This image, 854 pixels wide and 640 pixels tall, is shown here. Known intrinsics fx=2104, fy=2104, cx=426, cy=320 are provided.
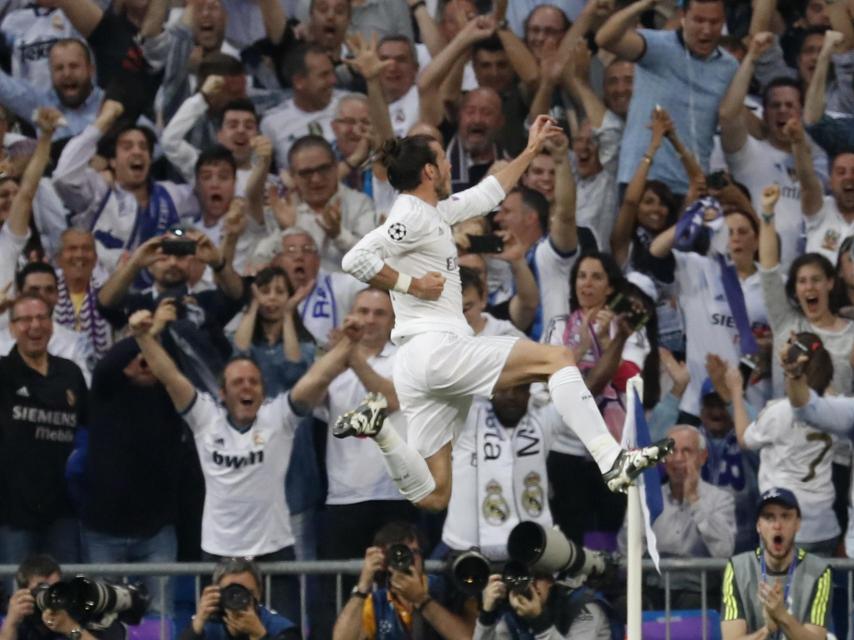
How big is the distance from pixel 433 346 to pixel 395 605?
5.77ft

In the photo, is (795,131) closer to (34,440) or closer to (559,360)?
(559,360)

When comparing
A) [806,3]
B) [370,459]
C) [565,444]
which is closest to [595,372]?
[565,444]

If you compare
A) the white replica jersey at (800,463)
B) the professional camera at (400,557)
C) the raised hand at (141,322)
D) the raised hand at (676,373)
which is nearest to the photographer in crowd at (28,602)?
the raised hand at (141,322)

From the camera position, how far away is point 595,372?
13.2m

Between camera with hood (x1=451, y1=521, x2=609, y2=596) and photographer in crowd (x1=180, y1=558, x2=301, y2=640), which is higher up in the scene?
camera with hood (x1=451, y1=521, x2=609, y2=596)

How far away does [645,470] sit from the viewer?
405 inches

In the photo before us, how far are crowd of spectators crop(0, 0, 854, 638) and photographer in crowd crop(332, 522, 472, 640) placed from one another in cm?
2

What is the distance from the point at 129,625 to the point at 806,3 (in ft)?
26.8

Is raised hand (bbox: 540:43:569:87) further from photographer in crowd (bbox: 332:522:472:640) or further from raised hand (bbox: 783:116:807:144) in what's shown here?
photographer in crowd (bbox: 332:522:472:640)

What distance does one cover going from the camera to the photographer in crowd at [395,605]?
1152cm

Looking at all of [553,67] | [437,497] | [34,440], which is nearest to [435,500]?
[437,497]

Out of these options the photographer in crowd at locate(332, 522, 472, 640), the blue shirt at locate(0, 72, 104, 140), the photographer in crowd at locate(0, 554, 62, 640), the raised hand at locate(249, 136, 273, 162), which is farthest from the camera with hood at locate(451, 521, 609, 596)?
the blue shirt at locate(0, 72, 104, 140)

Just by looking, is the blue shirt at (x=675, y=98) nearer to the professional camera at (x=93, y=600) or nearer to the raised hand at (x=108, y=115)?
the raised hand at (x=108, y=115)

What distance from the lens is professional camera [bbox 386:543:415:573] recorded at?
11.5m
